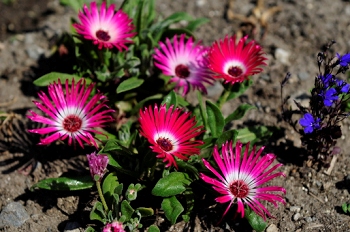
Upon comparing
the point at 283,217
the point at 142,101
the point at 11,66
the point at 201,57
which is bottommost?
the point at 283,217

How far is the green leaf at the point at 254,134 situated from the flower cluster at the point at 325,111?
173 mm

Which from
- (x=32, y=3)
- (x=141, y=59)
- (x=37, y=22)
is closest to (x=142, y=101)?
(x=141, y=59)

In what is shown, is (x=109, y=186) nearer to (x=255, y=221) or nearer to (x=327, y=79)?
(x=255, y=221)

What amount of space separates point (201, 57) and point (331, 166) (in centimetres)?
117

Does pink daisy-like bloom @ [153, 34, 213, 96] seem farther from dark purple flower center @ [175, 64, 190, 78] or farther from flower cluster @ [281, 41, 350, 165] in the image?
flower cluster @ [281, 41, 350, 165]

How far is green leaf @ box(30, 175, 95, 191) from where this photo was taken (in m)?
3.04

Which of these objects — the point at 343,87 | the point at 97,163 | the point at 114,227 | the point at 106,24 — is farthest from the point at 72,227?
the point at 343,87

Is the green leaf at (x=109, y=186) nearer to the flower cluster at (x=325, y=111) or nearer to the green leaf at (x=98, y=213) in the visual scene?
the green leaf at (x=98, y=213)

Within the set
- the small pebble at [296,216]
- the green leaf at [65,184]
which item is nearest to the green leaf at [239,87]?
the small pebble at [296,216]

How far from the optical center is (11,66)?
420 cm

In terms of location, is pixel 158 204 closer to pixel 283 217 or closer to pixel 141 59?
pixel 283 217

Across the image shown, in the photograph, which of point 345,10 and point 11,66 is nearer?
point 11,66

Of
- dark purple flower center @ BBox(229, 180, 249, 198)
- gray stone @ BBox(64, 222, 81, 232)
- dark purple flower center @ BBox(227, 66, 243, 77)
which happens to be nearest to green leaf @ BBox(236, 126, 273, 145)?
dark purple flower center @ BBox(227, 66, 243, 77)

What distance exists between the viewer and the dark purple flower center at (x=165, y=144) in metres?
2.86
